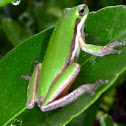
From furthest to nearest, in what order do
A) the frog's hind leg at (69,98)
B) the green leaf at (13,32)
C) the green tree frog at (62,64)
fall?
the green leaf at (13,32) → the green tree frog at (62,64) → the frog's hind leg at (69,98)

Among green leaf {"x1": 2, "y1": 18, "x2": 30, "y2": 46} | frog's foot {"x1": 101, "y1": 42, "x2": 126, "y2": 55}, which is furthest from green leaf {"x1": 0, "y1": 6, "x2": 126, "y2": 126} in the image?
green leaf {"x1": 2, "y1": 18, "x2": 30, "y2": 46}

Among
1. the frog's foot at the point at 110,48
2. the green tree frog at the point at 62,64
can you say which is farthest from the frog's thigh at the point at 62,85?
the frog's foot at the point at 110,48

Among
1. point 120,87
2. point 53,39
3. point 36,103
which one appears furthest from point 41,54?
point 120,87

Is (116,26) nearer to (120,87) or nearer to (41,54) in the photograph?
(41,54)

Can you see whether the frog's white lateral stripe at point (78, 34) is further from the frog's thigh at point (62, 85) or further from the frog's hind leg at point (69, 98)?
the frog's hind leg at point (69, 98)

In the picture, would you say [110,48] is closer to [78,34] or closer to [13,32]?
[78,34]

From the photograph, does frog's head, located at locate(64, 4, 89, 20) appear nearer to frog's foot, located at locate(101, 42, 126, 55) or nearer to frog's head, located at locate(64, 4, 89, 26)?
frog's head, located at locate(64, 4, 89, 26)

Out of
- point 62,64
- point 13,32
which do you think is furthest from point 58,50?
point 13,32
